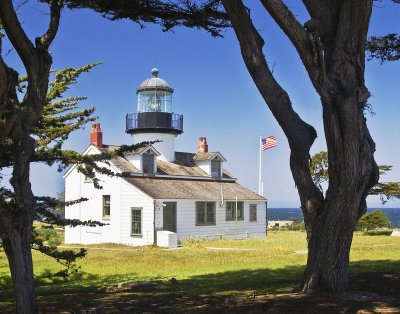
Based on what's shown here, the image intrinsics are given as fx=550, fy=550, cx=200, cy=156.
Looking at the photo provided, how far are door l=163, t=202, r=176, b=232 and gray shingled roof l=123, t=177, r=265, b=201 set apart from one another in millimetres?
563

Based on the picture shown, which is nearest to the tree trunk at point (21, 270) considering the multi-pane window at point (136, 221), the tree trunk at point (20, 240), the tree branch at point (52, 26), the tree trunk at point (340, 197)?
the tree trunk at point (20, 240)

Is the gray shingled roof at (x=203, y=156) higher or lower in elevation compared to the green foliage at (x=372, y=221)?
higher

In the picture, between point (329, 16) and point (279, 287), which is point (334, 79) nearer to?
point (329, 16)

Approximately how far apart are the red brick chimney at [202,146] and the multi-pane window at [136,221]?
9890 millimetres

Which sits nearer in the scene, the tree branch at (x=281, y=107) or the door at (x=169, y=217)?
the tree branch at (x=281, y=107)

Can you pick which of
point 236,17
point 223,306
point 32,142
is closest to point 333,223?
point 223,306

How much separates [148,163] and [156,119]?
12.3ft

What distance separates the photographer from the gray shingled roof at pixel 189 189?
3081 cm

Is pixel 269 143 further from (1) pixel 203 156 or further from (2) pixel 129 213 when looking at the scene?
(2) pixel 129 213

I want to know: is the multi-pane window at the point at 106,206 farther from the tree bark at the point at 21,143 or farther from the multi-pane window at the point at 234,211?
the tree bark at the point at 21,143

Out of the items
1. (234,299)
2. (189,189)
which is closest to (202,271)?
(234,299)

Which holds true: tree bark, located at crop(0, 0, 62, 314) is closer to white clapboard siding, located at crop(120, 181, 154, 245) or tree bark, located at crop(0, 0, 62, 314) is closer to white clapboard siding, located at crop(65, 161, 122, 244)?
white clapboard siding, located at crop(120, 181, 154, 245)

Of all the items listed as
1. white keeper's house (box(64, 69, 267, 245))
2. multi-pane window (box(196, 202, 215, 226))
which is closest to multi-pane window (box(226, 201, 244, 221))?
white keeper's house (box(64, 69, 267, 245))

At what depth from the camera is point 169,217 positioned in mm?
30891
